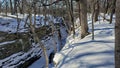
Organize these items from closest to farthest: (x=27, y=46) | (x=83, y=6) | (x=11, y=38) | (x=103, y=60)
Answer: (x=103, y=60)
(x=83, y=6)
(x=27, y=46)
(x=11, y=38)

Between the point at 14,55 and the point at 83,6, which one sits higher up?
the point at 83,6

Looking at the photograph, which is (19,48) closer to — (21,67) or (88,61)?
(21,67)

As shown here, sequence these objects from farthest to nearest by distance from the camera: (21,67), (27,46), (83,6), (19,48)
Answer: (27,46), (19,48), (21,67), (83,6)

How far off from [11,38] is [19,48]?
192 inches

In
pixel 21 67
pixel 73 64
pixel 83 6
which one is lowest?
pixel 21 67

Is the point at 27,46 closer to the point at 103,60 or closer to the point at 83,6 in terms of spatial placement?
the point at 83,6

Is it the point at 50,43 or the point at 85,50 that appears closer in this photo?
the point at 85,50

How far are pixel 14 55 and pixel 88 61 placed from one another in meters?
11.0

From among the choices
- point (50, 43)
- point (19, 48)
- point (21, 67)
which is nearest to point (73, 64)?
point (21, 67)

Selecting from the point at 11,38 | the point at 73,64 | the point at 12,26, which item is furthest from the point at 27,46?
the point at 73,64

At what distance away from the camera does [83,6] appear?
16.1 metres

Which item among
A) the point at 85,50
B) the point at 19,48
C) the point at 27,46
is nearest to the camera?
the point at 85,50

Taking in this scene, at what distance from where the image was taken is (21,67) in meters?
18.1

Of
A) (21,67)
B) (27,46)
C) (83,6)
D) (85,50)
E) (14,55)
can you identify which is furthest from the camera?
(27,46)
